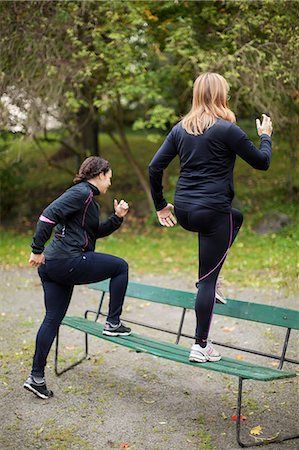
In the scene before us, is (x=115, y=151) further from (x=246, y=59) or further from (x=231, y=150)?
(x=231, y=150)

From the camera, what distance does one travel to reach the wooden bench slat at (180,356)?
4461mm

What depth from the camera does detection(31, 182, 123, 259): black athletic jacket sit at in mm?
5118

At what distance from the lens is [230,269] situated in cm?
1033

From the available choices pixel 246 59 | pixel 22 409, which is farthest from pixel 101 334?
pixel 246 59

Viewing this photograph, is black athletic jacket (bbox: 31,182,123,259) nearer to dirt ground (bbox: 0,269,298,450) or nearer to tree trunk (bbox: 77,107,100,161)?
dirt ground (bbox: 0,269,298,450)

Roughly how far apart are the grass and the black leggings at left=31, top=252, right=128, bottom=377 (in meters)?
4.04

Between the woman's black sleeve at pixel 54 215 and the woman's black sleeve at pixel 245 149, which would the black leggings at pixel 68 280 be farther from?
the woman's black sleeve at pixel 245 149

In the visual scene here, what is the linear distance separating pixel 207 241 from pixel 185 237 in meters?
8.13

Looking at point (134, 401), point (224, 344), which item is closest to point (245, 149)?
point (224, 344)

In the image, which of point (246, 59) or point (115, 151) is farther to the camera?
point (115, 151)

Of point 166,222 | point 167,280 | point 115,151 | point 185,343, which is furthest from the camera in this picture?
point 115,151

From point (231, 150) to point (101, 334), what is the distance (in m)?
1.86

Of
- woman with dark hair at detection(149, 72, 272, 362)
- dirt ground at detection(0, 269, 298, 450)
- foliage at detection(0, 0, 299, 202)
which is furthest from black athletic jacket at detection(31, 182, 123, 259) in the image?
foliage at detection(0, 0, 299, 202)

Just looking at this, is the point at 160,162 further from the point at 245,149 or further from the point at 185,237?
the point at 185,237
